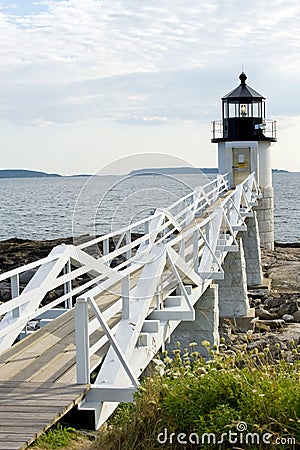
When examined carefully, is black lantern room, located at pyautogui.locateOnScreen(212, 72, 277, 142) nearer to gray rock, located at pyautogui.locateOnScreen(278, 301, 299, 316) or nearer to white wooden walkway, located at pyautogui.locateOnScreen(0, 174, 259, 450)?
gray rock, located at pyautogui.locateOnScreen(278, 301, 299, 316)

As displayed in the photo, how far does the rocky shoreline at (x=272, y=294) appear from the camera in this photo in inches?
565

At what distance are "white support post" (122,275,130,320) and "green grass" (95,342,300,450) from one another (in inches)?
66.5

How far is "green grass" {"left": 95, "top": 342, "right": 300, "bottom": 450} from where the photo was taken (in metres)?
4.31

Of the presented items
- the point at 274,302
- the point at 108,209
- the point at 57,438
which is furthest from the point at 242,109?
the point at 57,438

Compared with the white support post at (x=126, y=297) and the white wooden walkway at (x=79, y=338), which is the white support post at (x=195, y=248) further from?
the white support post at (x=126, y=297)

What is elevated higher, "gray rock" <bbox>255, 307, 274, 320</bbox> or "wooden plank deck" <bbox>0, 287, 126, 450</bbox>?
"wooden plank deck" <bbox>0, 287, 126, 450</bbox>

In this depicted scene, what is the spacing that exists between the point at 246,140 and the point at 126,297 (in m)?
19.6

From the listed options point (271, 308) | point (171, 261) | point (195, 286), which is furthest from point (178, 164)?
point (271, 308)

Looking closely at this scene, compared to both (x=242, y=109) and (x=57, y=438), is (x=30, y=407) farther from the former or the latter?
(x=242, y=109)

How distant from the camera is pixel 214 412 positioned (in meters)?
4.39

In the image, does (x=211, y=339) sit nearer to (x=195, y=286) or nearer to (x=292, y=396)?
(x=195, y=286)

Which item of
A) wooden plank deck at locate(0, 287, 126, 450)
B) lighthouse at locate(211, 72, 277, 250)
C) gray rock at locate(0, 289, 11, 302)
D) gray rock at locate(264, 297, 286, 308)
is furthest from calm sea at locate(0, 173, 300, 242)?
lighthouse at locate(211, 72, 277, 250)

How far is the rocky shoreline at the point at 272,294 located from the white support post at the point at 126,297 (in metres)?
1.45

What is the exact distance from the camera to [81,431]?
511 cm
